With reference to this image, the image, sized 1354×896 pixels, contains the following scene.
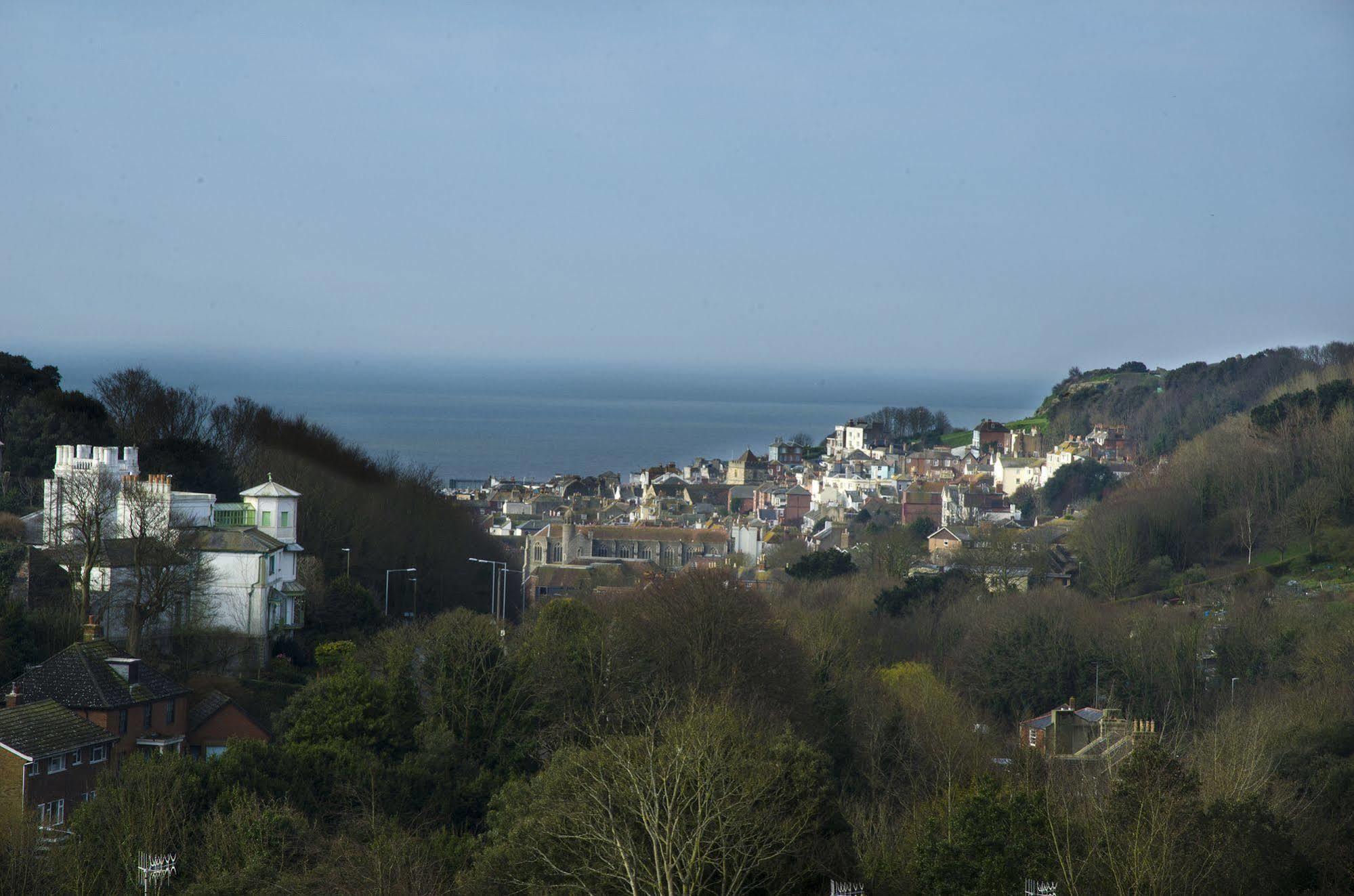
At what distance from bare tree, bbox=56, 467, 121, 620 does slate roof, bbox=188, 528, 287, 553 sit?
128cm

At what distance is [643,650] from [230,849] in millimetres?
8439

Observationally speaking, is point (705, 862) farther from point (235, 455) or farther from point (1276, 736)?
point (235, 455)

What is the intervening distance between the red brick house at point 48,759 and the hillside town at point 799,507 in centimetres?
2113

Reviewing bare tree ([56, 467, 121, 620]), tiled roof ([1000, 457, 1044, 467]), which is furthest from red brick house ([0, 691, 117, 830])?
tiled roof ([1000, 457, 1044, 467])

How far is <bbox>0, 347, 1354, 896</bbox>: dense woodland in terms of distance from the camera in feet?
35.2

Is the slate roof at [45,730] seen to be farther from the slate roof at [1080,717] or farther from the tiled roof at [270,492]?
the slate roof at [1080,717]

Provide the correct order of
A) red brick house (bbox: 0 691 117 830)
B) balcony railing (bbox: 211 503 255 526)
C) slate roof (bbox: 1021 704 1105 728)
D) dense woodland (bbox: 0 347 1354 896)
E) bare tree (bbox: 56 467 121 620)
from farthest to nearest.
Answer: slate roof (bbox: 1021 704 1105 728), balcony railing (bbox: 211 503 255 526), bare tree (bbox: 56 467 121 620), red brick house (bbox: 0 691 117 830), dense woodland (bbox: 0 347 1354 896)

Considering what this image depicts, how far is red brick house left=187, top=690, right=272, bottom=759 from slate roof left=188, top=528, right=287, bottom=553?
12.2 feet

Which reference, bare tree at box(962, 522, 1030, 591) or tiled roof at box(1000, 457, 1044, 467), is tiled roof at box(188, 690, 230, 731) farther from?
tiled roof at box(1000, 457, 1044, 467)

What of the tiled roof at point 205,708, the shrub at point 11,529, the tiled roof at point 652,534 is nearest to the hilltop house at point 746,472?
the tiled roof at point 652,534

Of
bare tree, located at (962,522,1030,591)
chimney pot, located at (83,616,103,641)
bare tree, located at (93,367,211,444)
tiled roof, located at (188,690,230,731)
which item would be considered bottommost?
bare tree, located at (962,522,1030,591)

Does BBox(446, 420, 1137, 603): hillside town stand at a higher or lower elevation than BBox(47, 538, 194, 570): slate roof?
lower

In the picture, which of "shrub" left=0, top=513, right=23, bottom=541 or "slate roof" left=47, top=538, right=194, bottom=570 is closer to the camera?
"slate roof" left=47, top=538, right=194, bottom=570

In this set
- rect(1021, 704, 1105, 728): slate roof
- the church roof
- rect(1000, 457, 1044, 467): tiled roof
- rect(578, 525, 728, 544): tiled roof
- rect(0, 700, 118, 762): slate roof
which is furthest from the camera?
rect(1000, 457, 1044, 467): tiled roof
